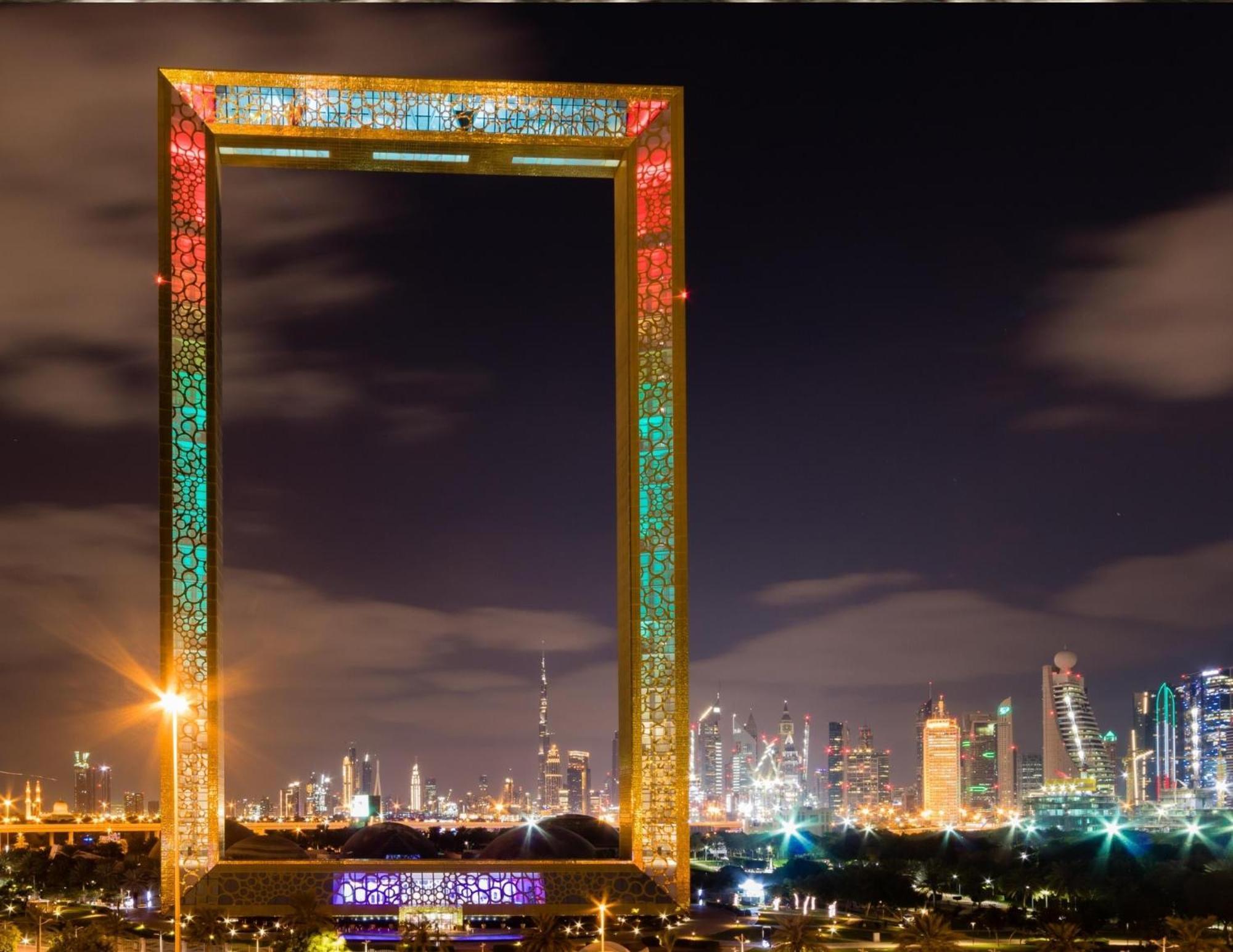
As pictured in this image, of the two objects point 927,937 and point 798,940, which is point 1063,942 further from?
point 798,940

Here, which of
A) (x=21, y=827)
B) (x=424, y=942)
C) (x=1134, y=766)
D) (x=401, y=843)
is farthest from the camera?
(x=1134, y=766)

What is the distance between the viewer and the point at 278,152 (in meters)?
35.9

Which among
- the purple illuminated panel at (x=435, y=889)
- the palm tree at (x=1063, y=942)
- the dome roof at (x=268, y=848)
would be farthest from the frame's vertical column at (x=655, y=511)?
the dome roof at (x=268, y=848)

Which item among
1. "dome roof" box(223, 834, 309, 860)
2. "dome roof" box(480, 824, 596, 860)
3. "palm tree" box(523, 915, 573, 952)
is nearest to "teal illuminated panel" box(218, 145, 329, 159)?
"palm tree" box(523, 915, 573, 952)

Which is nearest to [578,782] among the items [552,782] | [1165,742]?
[552,782]

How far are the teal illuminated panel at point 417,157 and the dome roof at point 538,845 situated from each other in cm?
2076

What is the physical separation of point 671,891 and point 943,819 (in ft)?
557

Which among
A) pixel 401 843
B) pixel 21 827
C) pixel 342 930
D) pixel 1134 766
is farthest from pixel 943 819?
pixel 342 930

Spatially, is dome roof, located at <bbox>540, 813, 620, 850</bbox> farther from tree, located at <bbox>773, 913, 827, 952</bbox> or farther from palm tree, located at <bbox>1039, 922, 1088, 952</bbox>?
palm tree, located at <bbox>1039, 922, 1088, 952</bbox>

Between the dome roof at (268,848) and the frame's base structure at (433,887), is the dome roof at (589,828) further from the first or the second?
the frame's base structure at (433,887)

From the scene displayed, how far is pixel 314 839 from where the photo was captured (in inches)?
3130

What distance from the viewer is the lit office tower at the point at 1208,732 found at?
157250mm

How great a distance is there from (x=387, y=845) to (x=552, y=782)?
135752mm

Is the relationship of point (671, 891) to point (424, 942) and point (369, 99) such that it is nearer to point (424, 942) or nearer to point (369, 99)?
point (424, 942)
